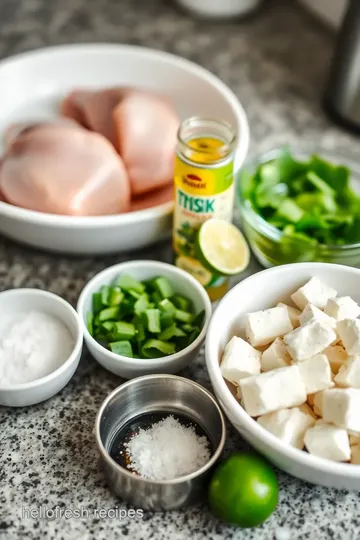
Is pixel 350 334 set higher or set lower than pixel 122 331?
higher

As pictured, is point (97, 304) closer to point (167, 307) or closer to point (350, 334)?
point (167, 307)

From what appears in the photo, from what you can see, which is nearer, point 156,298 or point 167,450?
point 167,450

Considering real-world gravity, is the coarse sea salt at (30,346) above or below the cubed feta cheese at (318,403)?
below

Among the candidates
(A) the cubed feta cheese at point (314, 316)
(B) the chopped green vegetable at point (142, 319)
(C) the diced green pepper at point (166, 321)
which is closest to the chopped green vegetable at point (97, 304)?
(B) the chopped green vegetable at point (142, 319)

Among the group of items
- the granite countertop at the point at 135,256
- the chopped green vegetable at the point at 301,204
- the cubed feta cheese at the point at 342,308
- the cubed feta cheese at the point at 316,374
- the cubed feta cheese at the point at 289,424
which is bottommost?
the granite countertop at the point at 135,256

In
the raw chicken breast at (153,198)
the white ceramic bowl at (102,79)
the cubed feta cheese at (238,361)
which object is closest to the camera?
the cubed feta cheese at (238,361)

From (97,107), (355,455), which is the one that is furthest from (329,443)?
(97,107)

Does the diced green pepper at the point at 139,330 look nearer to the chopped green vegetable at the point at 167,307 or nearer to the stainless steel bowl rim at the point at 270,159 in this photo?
the chopped green vegetable at the point at 167,307
